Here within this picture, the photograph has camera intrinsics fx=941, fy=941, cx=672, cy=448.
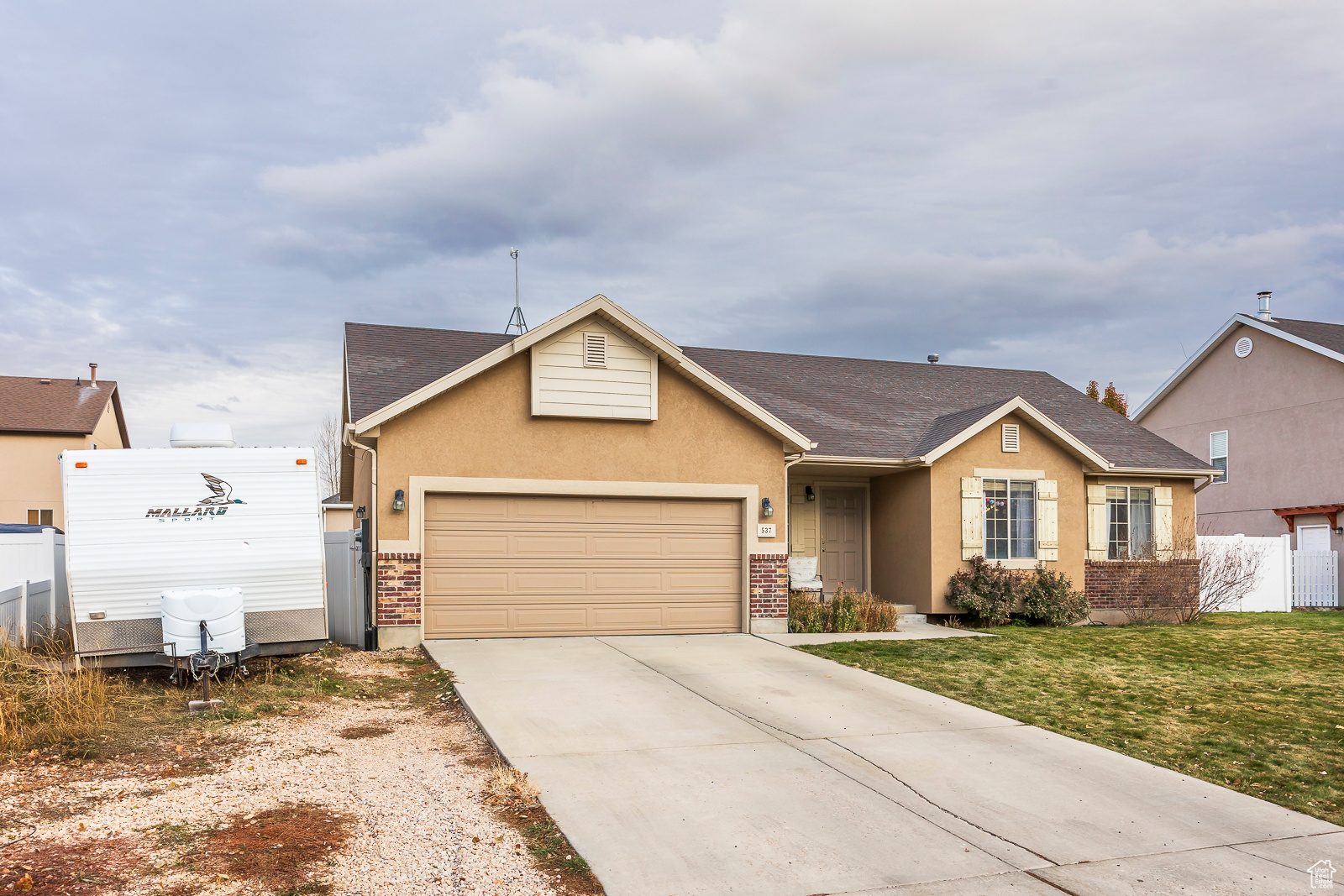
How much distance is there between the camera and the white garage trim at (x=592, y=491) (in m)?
12.5

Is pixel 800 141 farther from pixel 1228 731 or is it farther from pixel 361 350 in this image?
pixel 1228 731

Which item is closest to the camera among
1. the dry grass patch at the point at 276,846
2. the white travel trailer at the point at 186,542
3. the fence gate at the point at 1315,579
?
the dry grass patch at the point at 276,846

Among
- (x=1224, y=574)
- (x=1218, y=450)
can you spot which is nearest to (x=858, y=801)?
(x=1224, y=574)

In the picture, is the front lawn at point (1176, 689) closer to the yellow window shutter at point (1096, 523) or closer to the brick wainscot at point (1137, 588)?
the brick wainscot at point (1137, 588)

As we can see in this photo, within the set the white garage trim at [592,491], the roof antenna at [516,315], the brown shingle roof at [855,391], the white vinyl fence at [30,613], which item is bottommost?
the white vinyl fence at [30,613]

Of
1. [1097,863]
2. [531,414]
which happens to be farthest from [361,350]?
[1097,863]

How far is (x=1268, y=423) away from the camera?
24906mm

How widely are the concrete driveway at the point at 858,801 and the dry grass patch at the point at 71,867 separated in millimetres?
2305

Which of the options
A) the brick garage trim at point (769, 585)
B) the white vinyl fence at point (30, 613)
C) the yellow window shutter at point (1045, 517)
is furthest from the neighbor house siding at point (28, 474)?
the yellow window shutter at point (1045, 517)

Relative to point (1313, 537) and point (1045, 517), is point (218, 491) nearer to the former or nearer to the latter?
point (1045, 517)

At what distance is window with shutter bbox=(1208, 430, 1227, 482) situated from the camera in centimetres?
2631

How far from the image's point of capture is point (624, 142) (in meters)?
15.5

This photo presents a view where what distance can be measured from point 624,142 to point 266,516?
8.94m

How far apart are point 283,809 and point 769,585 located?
9.04 m
